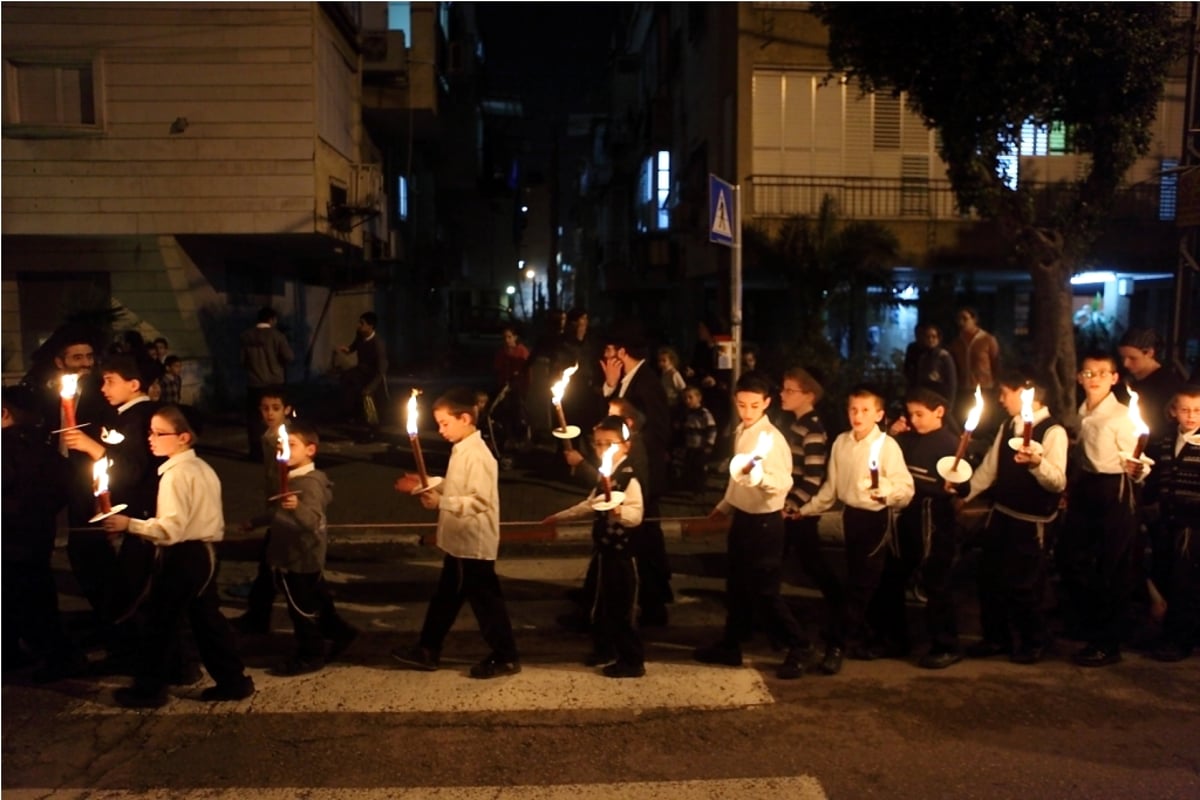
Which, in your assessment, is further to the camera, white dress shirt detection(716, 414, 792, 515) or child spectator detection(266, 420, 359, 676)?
child spectator detection(266, 420, 359, 676)

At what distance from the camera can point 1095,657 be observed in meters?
6.09

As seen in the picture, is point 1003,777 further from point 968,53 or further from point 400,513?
point 968,53

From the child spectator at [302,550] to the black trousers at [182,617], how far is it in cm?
47

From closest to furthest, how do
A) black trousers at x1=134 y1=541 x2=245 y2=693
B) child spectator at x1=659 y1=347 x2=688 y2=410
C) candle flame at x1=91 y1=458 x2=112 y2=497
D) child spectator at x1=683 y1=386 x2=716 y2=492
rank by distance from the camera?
candle flame at x1=91 y1=458 x2=112 y2=497
black trousers at x1=134 y1=541 x2=245 y2=693
child spectator at x1=683 y1=386 x2=716 y2=492
child spectator at x1=659 y1=347 x2=688 y2=410

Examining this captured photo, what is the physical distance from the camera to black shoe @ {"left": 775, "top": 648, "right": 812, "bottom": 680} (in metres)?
5.87

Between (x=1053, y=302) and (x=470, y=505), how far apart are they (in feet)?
31.6

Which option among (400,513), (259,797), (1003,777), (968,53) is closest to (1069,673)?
(1003,777)

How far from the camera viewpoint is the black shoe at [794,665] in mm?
5867

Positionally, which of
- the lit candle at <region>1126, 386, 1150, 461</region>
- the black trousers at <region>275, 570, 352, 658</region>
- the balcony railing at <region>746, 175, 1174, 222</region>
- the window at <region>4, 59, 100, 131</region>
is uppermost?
the window at <region>4, 59, 100, 131</region>

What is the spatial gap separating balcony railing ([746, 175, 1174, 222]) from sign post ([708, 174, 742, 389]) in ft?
24.2

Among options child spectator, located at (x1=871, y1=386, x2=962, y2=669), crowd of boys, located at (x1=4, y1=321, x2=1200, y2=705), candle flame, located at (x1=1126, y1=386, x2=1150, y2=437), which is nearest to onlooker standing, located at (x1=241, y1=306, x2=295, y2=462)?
crowd of boys, located at (x1=4, y1=321, x2=1200, y2=705)

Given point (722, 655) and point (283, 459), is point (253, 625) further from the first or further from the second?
point (722, 655)

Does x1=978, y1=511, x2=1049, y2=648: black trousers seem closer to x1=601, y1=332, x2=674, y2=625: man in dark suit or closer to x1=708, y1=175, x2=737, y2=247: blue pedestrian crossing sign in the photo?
x1=601, y1=332, x2=674, y2=625: man in dark suit

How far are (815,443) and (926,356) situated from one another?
532 cm
